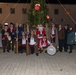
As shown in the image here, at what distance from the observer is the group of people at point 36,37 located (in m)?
19.4

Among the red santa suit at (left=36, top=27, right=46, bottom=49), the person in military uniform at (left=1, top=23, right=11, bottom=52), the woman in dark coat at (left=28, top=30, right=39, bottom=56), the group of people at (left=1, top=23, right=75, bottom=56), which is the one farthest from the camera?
the person in military uniform at (left=1, top=23, right=11, bottom=52)

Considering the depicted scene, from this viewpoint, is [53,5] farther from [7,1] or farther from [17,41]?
[17,41]

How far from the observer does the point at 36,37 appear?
19344mm

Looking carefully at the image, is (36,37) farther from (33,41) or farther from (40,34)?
(40,34)

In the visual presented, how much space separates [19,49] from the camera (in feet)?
66.0

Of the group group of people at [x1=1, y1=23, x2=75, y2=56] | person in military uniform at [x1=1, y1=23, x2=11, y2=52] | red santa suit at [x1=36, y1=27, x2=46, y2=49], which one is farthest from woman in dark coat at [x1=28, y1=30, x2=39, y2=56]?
person in military uniform at [x1=1, y1=23, x2=11, y2=52]

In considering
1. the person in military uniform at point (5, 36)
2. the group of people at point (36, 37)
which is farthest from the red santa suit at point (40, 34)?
the person in military uniform at point (5, 36)

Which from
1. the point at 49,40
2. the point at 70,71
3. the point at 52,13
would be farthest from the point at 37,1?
the point at 52,13

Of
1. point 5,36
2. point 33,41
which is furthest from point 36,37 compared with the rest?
point 5,36

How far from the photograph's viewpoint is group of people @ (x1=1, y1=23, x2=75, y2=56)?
1939cm

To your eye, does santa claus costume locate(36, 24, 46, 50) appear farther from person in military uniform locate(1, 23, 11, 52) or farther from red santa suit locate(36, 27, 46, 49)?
person in military uniform locate(1, 23, 11, 52)

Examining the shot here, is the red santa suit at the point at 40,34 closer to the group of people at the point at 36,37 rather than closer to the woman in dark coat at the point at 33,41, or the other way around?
the group of people at the point at 36,37

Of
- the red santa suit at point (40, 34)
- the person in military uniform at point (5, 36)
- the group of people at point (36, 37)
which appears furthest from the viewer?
the person in military uniform at point (5, 36)

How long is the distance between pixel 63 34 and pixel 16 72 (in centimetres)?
902
